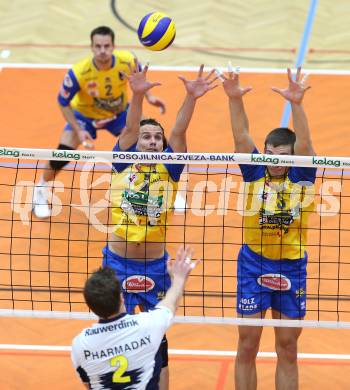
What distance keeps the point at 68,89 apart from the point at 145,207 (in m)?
4.54

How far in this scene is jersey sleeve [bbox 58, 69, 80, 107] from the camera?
13.0 m

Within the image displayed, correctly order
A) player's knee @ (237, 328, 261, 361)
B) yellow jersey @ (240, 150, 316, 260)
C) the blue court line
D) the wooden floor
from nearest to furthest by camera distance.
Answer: yellow jersey @ (240, 150, 316, 260)
player's knee @ (237, 328, 261, 361)
the wooden floor
the blue court line

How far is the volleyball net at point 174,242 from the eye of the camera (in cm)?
1097

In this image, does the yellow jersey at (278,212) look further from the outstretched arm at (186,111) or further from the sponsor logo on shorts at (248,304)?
the outstretched arm at (186,111)

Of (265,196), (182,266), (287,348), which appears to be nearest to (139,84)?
(265,196)

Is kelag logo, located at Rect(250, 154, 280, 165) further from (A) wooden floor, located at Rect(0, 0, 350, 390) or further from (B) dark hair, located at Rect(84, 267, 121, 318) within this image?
(A) wooden floor, located at Rect(0, 0, 350, 390)

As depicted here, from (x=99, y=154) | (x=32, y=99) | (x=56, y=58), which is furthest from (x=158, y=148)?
(x=56, y=58)

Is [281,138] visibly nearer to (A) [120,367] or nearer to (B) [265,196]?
(B) [265,196]

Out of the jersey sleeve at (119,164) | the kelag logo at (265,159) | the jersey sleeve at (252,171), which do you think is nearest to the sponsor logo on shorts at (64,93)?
the jersey sleeve at (119,164)

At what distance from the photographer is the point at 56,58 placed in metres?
16.8

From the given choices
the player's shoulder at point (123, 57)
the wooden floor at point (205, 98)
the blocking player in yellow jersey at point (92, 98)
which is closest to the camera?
the wooden floor at point (205, 98)

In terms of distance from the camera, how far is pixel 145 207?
8906 mm

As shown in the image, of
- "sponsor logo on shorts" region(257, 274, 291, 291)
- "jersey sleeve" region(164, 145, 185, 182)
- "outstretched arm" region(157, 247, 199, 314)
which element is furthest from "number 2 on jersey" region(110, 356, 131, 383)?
"jersey sleeve" region(164, 145, 185, 182)

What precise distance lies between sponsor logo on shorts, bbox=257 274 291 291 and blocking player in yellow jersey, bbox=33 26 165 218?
4.79m
